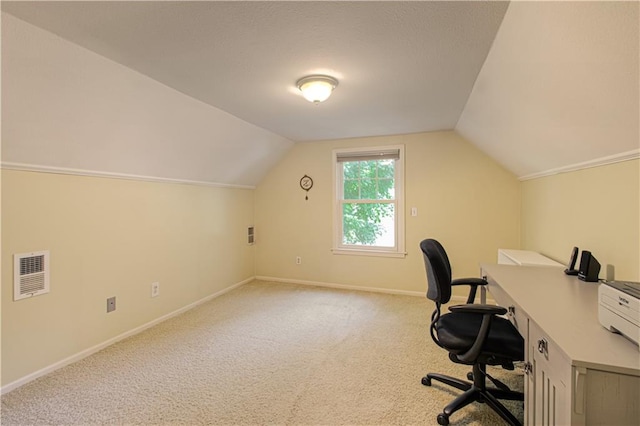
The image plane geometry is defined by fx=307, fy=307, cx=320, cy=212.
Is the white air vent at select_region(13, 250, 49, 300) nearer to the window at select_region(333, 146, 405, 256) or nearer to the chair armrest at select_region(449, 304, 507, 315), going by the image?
the chair armrest at select_region(449, 304, 507, 315)

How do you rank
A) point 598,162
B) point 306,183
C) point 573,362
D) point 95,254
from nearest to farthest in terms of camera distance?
point 573,362
point 598,162
point 95,254
point 306,183

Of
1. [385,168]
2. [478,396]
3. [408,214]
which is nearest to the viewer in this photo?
[478,396]

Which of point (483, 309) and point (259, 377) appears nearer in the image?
point (483, 309)

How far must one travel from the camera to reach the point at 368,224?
435 centimetres

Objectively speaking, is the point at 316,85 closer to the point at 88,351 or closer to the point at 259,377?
the point at 259,377

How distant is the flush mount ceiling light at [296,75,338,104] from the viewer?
2184 mm

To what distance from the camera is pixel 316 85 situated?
2201mm

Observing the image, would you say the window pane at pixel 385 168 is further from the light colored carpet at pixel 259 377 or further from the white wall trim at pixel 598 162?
the light colored carpet at pixel 259 377

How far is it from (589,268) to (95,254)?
3616mm

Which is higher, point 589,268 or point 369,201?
point 369,201

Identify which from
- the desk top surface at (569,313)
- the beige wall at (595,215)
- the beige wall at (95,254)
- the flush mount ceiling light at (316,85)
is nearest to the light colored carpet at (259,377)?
the beige wall at (95,254)

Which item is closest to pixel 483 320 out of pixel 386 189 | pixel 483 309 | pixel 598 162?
pixel 483 309

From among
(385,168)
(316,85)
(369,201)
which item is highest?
(316,85)

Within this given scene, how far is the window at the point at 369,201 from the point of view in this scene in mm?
4121
